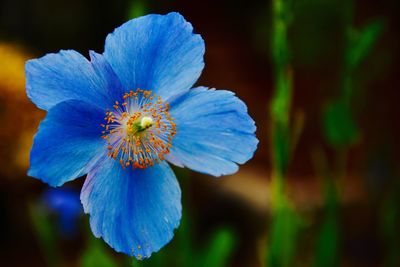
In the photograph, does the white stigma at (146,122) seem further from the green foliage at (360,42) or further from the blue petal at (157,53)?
the green foliage at (360,42)

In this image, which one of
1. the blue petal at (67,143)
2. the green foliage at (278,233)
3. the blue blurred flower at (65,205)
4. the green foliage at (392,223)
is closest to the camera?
the blue petal at (67,143)

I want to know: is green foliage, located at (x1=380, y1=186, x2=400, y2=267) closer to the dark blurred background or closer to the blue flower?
the dark blurred background

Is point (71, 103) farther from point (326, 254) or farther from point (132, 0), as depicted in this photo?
point (326, 254)

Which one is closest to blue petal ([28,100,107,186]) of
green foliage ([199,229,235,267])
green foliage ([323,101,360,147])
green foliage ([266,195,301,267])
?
green foliage ([266,195,301,267])

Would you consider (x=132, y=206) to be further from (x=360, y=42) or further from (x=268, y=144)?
(x=268, y=144)

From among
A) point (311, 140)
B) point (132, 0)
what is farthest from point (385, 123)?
point (132, 0)

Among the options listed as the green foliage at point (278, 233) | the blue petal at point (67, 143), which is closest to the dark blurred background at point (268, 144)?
the green foliage at point (278, 233)

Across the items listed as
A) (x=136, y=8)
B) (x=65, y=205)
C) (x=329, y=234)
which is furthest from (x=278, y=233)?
(x=65, y=205)
